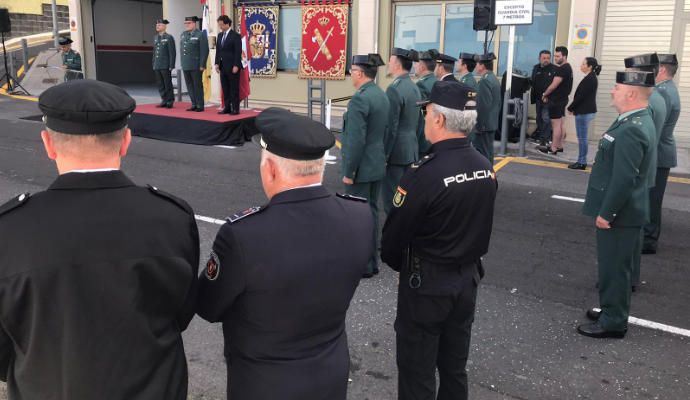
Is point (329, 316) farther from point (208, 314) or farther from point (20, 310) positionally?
point (20, 310)

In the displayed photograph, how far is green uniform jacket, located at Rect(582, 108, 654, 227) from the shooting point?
4055 mm

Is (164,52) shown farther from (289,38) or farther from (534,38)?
(534,38)

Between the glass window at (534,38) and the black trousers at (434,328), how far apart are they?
11.9m

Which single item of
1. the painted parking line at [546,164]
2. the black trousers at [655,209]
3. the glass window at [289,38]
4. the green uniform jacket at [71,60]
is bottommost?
the painted parking line at [546,164]

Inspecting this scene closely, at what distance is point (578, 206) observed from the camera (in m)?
8.11

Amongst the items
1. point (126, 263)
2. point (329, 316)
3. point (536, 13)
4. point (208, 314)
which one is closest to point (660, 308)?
point (329, 316)

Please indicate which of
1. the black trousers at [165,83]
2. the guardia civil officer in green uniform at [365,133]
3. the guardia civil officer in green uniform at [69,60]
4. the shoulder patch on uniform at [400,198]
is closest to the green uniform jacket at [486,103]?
the guardia civil officer in green uniform at [365,133]

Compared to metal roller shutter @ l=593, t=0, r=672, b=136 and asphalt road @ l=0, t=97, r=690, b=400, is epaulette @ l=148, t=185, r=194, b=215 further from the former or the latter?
metal roller shutter @ l=593, t=0, r=672, b=136

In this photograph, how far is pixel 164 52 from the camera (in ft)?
41.2

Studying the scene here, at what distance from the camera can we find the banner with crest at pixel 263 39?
56.6 feet

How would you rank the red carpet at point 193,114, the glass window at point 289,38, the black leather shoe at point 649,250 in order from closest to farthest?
1. the black leather shoe at point 649,250
2. the red carpet at point 193,114
3. the glass window at point 289,38

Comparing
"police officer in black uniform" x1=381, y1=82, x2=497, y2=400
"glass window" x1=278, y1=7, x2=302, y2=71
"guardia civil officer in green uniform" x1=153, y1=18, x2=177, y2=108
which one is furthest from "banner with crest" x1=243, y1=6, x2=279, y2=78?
"police officer in black uniform" x1=381, y1=82, x2=497, y2=400

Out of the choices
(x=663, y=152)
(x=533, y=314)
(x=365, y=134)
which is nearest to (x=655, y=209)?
(x=663, y=152)

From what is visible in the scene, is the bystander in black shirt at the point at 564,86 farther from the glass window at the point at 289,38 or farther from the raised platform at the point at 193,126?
the glass window at the point at 289,38
